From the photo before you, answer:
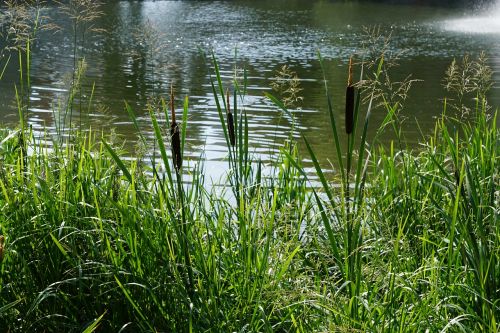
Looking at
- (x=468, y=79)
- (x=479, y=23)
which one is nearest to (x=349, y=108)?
(x=468, y=79)

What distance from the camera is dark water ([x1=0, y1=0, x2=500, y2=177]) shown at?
9.30 metres

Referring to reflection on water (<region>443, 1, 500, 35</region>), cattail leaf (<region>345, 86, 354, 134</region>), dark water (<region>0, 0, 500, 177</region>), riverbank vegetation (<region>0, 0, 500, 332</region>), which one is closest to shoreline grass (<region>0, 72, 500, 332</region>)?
riverbank vegetation (<region>0, 0, 500, 332</region>)

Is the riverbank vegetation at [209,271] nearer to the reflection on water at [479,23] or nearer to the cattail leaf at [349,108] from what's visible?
the cattail leaf at [349,108]

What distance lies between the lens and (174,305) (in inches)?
111

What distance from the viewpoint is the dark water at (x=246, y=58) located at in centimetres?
930

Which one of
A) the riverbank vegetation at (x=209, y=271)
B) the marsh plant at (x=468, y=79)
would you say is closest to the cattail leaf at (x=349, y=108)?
the riverbank vegetation at (x=209, y=271)

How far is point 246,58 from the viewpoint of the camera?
55.0ft

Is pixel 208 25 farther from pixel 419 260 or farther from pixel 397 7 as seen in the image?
pixel 419 260

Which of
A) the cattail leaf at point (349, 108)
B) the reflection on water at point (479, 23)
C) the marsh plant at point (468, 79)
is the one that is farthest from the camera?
the reflection on water at point (479, 23)

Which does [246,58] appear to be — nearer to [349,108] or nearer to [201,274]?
Answer: [201,274]

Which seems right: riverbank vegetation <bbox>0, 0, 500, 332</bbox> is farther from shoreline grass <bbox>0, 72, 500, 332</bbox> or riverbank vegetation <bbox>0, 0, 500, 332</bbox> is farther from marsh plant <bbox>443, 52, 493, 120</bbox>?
marsh plant <bbox>443, 52, 493, 120</bbox>

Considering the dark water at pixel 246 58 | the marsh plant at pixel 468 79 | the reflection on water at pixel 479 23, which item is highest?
the marsh plant at pixel 468 79

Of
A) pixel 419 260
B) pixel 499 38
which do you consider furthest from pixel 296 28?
pixel 419 260

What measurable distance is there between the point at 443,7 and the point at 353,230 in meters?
34.0
